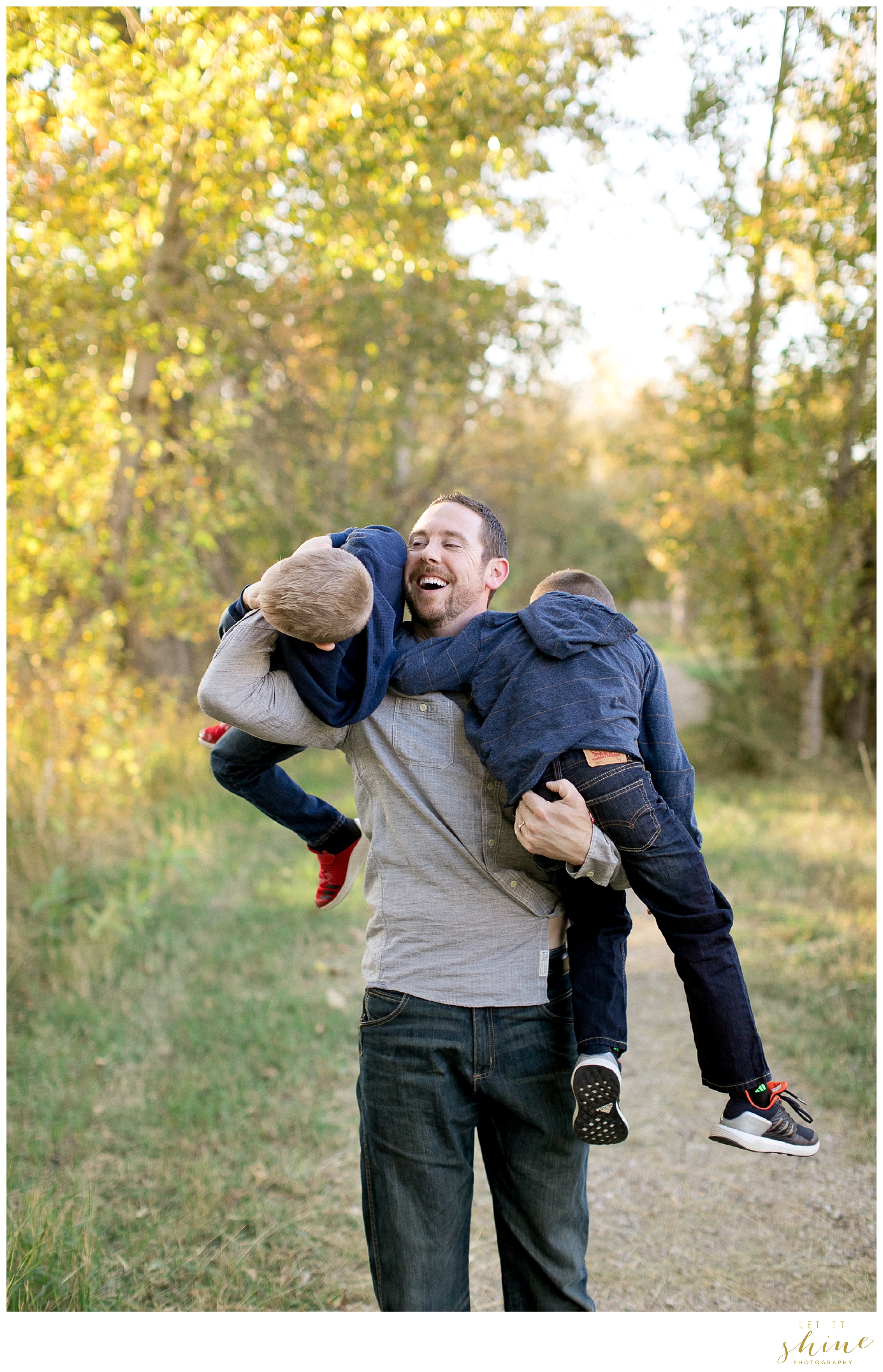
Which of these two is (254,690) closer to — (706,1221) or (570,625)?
(570,625)

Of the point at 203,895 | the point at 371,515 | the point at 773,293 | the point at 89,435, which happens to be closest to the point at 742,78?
the point at 773,293

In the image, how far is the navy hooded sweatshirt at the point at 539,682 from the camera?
6.10ft

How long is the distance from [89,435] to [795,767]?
770cm

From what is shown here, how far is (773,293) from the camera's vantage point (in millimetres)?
10461

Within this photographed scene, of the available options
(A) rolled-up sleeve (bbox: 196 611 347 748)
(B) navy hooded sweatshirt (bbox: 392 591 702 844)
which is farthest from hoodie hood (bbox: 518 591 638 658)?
(A) rolled-up sleeve (bbox: 196 611 347 748)

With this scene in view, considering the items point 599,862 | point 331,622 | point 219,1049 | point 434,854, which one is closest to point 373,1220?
point 434,854

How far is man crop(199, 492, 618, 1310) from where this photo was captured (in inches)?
73.0

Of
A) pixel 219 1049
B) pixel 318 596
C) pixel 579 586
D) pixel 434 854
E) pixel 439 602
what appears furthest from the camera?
pixel 219 1049

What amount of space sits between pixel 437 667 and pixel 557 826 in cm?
39

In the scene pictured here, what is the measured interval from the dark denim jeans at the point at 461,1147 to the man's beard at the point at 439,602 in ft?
2.50

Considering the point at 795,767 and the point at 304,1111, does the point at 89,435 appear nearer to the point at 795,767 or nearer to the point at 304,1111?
the point at 304,1111

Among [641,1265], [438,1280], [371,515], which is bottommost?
[641,1265]

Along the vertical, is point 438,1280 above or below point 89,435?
below

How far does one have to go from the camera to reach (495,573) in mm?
2154
